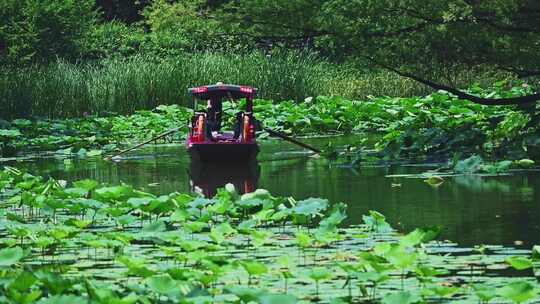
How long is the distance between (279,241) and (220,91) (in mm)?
9480

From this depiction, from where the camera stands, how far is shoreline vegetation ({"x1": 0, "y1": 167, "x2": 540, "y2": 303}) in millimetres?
6496

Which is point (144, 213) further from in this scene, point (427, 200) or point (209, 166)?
point (209, 166)

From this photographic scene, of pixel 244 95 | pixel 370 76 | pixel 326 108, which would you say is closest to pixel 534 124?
pixel 244 95

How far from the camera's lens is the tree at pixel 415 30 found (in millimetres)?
15086

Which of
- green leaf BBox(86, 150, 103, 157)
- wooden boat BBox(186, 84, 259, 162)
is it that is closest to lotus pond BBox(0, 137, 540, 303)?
wooden boat BBox(186, 84, 259, 162)

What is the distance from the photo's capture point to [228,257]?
8320mm

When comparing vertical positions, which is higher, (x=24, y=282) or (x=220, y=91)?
(x=220, y=91)

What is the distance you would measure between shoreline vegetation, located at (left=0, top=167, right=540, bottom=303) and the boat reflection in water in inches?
111

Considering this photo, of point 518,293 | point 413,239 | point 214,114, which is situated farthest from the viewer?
point 214,114

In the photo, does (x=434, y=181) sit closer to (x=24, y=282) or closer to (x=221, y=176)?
(x=221, y=176)

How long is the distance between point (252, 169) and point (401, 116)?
7.05 m

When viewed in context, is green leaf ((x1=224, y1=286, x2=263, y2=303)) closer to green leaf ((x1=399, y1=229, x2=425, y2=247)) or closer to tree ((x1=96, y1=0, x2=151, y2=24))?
green leaf ((x1=399, y1=229, x2=425, y2=247))

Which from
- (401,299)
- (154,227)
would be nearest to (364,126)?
(154,227)

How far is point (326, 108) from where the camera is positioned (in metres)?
24.4
